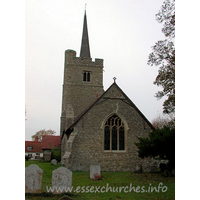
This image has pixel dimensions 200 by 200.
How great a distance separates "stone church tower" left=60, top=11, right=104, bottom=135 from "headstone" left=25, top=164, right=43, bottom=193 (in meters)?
16.4

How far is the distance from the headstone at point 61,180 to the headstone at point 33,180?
2.06ft

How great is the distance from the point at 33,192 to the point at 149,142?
6.55 metres

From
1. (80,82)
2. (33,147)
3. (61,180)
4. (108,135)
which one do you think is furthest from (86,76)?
(33,147)

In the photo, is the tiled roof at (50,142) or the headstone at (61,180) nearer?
the headstone at (61,180)

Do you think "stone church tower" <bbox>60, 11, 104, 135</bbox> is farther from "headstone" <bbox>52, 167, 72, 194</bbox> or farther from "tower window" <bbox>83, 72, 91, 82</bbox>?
"headstone" <bbox>52, 167, 72, 194</bbox>

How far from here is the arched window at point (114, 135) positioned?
15367 millimetres

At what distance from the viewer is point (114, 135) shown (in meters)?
15.5

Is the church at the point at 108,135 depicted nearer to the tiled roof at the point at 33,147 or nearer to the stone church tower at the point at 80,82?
the stone church tower at the point at 80,82

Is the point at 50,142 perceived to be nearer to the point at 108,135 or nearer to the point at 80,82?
the point at 80,82

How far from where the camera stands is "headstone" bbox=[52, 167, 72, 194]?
857 cm

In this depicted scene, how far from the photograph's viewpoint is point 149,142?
1177cm

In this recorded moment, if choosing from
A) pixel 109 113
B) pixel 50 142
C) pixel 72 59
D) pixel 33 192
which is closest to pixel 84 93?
pixel 72 59

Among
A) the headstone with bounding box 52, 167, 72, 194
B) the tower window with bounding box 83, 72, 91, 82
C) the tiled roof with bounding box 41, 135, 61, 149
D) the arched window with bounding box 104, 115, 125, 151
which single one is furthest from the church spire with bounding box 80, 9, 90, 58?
the headstone with bounding box 52, 167, 72, 194

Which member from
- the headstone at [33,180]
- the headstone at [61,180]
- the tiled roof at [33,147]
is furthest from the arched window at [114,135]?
the tiled roof at [33,147]
